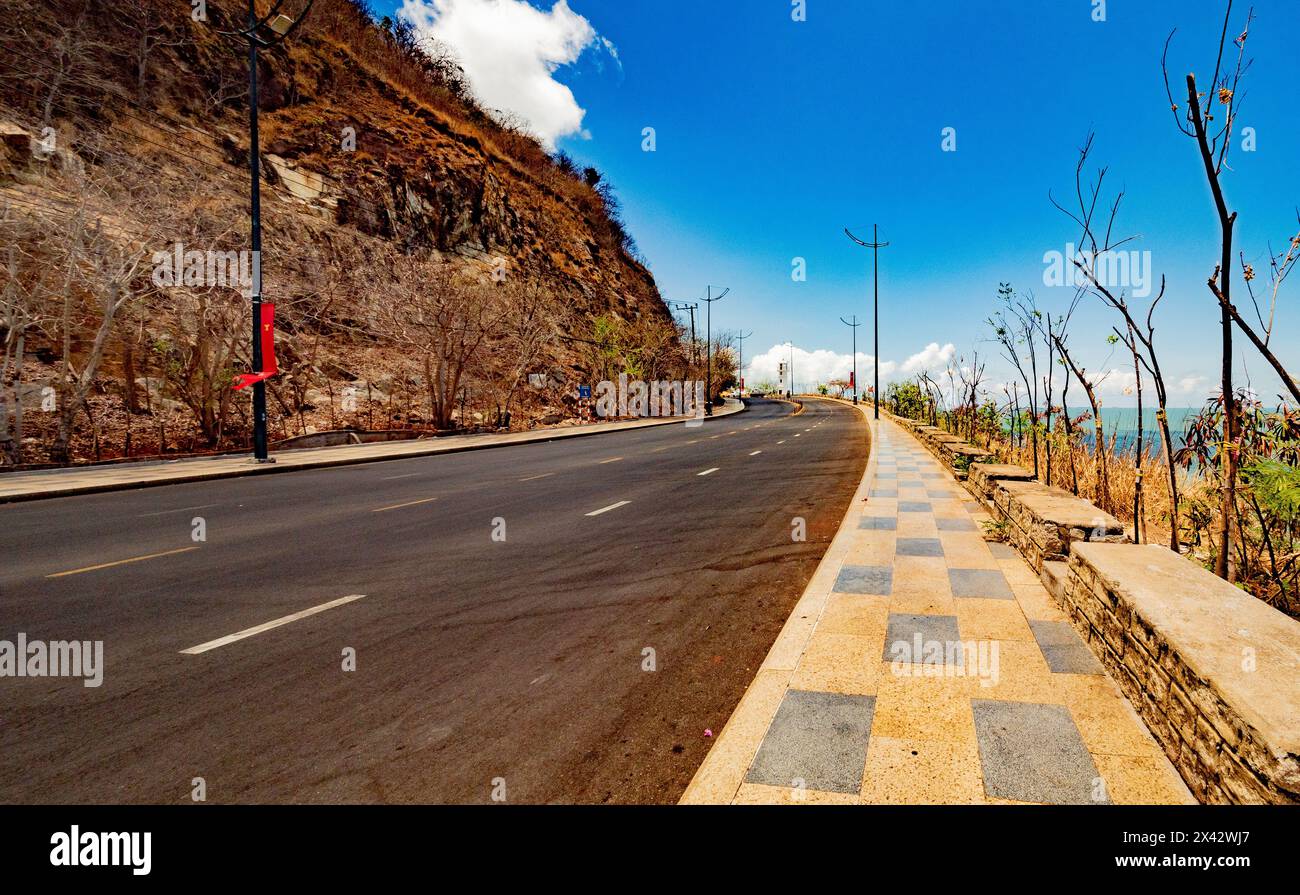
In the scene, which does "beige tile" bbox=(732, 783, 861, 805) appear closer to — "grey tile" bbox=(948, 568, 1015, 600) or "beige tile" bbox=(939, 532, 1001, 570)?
"grey tile" bbox=(948, 568, 1015, 600)

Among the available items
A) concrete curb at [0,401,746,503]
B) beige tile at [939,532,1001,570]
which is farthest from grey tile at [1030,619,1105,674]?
concrete curb at [0,401,746,503]

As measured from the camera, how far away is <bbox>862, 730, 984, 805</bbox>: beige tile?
8.12 feet

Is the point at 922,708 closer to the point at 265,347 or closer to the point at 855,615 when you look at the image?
the point at 855,615

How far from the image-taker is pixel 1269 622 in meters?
2.86

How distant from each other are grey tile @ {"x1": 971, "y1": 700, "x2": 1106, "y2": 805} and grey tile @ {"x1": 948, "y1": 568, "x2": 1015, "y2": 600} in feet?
6.15

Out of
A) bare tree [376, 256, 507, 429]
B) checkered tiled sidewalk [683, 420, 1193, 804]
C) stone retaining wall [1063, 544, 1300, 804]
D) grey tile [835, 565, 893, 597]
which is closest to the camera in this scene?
stone retaining wall [1063, 544, 1300, 804]

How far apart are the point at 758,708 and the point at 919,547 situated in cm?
403

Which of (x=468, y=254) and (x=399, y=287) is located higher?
(x=468, y=254)

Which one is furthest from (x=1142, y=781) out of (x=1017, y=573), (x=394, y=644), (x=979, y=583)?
(x=394, y=644)

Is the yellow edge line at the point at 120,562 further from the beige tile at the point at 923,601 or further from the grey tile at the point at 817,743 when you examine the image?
the beige tile at the point at 923,601

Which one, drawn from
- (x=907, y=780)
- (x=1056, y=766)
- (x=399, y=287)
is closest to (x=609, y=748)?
(x=907, y=780)

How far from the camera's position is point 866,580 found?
17.7 feet

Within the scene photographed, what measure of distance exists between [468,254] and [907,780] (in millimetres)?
44728
